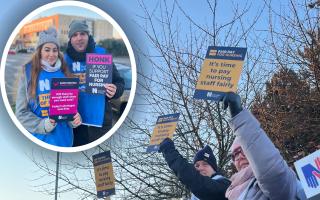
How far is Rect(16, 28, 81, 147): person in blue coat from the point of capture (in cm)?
752

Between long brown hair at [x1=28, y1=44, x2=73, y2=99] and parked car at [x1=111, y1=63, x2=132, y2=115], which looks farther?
parked car at [x1=111, y1=63, x2=132, y2=115]

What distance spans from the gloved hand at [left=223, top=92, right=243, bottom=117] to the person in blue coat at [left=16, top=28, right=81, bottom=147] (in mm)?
3956

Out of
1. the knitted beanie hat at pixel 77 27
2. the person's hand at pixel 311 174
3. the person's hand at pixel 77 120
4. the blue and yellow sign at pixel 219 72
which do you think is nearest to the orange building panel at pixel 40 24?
the knitted beanie hat at pixel 77 27

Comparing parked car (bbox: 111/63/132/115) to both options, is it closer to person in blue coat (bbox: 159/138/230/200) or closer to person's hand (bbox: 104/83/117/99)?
person's hand (bbox: 104/83/117/99)

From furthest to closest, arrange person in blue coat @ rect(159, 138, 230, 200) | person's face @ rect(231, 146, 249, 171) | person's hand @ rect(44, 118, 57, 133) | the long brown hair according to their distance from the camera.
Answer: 1. the long brown hair
2. person's hand @ rect(44, 118, 57, 133)
3. person in blue coat @ rect(159, 138, 230, 200)
4. person's face @ rect(231, 146, 249, 171)

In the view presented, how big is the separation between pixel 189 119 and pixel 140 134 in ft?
3.77

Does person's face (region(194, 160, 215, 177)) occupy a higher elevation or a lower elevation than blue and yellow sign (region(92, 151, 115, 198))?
higher

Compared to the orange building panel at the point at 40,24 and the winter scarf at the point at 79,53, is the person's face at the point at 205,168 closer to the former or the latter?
the winter scarf at the point at 79,53

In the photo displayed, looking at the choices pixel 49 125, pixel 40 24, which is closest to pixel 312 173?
pixel 49 125

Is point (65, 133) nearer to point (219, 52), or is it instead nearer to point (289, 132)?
point (219, 52)

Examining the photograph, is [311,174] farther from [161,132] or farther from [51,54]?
[51,54]

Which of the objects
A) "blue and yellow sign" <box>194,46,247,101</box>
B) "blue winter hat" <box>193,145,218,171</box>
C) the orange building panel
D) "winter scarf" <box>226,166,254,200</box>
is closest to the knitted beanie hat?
the orange building panel

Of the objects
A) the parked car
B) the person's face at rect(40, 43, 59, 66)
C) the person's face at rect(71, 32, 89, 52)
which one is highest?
the person's face at rect(71, 32, 89, 52)

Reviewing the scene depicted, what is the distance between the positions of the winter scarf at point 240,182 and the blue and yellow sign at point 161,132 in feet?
8.82
